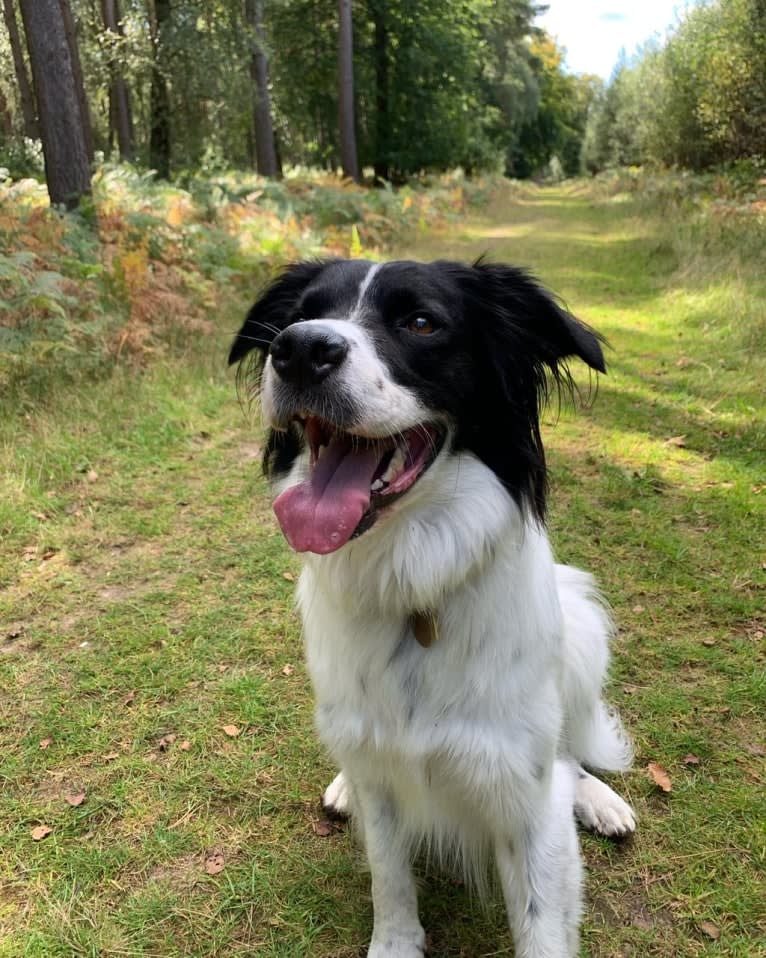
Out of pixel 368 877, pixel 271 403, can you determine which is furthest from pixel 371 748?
pixel 271 403

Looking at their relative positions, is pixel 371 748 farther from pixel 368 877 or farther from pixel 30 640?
pixel 30 640

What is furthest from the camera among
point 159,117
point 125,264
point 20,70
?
point 20,70

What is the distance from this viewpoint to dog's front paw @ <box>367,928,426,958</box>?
1.83 m

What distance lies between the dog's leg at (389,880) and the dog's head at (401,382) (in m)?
0.80

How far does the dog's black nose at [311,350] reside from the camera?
1.51 m

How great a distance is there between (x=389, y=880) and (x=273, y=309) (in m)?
1.69

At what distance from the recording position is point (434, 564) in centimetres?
162

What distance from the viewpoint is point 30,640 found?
3160 mm

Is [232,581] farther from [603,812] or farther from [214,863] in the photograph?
[603,812]

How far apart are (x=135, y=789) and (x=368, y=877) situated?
0.89m

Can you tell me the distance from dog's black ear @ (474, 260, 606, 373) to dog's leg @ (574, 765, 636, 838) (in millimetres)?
1348

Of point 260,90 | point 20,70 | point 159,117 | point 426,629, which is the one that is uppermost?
point 20,70

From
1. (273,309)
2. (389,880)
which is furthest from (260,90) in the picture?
(389,880)

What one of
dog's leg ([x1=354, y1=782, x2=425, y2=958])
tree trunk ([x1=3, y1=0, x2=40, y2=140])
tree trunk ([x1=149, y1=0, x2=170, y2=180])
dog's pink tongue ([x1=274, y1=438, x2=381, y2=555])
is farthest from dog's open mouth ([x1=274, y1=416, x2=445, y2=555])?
tree trunk ([x1=3, y1=0, x2=40, y2=140])
